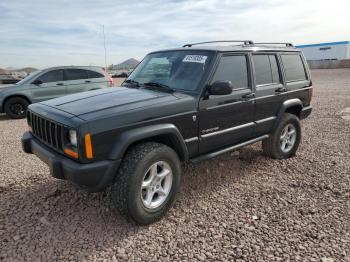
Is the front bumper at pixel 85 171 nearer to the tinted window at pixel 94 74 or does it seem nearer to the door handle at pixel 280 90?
the door handle at pixel 280 90

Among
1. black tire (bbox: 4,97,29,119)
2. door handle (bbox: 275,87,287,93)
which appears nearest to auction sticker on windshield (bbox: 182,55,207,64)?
door handle (bbox: 275,87,287,93)

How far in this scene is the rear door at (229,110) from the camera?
3.72 metres

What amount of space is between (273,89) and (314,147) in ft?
6.39

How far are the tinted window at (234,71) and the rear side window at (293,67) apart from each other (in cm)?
113

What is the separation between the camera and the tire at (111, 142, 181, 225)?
116 inches

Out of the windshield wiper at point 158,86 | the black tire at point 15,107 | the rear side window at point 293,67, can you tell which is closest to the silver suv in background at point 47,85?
the black tire at point 15,107

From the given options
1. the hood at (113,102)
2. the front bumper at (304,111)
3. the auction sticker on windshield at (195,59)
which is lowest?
the front bumper at (304,111)

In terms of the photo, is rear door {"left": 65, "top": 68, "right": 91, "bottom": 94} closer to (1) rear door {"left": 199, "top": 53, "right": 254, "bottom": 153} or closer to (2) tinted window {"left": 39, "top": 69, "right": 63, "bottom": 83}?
(2) tinted window {"left": 39, "top": 69, "right": 63, "bottom": 83}

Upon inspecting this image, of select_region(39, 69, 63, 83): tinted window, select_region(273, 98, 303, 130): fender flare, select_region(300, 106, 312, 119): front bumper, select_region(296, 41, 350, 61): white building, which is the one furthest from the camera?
select_region(296, 41, 350, 61): white building

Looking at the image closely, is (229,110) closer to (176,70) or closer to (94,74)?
(176,70)

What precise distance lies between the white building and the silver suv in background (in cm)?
6721

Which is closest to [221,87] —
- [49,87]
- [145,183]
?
[145,183]

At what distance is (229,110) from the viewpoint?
398 centimetres

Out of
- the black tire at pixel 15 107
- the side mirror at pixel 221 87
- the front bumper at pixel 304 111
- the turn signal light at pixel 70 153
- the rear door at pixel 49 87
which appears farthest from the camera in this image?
the rear door at pixel 49 87
